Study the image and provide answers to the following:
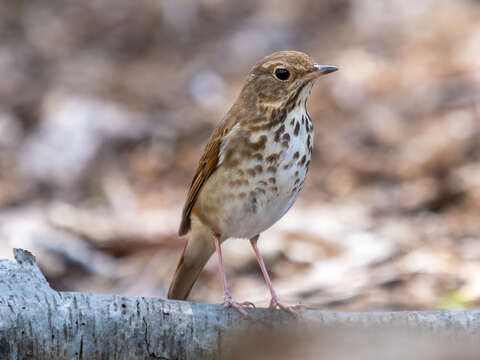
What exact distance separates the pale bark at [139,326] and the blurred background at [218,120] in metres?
1.77

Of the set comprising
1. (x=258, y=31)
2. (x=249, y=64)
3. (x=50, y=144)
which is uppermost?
(x=258, y=31)

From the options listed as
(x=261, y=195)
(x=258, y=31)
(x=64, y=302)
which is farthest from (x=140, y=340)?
(x=258, y=31)

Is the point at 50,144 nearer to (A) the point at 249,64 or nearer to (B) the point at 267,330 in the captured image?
(A) the point at 249,64

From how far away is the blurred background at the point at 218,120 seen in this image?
6.12 meters

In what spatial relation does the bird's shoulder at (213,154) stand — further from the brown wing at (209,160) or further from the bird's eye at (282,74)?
the bird's eye at (282,74)

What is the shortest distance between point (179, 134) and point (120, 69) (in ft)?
7.06

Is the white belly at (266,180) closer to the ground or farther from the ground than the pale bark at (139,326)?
farther from the ground

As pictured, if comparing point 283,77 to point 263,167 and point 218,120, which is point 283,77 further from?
point 218,120

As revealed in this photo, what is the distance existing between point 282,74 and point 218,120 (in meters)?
4.77

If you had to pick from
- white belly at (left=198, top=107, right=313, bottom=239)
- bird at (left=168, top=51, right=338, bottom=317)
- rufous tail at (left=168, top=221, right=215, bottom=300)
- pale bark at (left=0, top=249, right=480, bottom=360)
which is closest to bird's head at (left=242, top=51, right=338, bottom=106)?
bird at (left=168, top=51, right=338, bottom=317)

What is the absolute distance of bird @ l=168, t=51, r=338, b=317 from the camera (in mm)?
4012

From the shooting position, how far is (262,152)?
401 centimetres

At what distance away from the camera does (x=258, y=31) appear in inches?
422

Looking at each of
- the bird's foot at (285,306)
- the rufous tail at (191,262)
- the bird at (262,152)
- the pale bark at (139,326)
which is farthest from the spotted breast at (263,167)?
the pale bark at (139,326)
